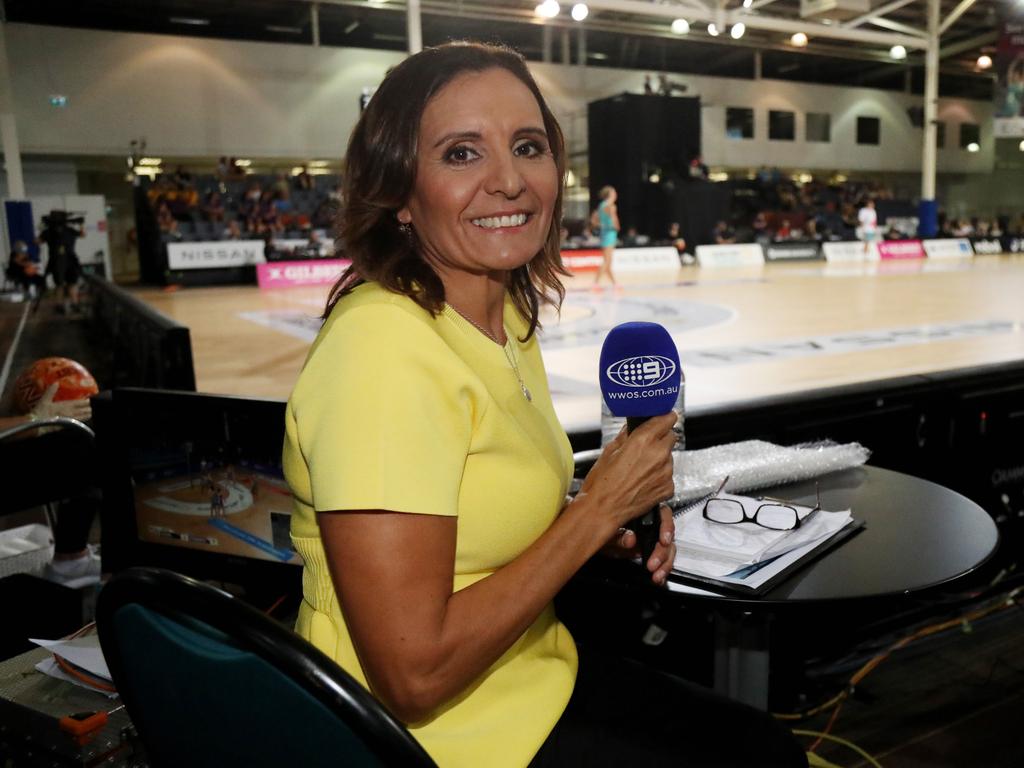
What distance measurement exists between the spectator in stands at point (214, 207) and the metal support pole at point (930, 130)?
1583 cm

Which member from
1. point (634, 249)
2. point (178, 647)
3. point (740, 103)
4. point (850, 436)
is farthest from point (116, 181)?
point (178, 647)

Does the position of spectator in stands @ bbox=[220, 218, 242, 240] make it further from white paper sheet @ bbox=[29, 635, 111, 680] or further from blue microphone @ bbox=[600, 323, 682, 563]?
blue microphone @ bbox=[600, 323, 682, 563]

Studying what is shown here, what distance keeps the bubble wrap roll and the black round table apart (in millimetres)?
27

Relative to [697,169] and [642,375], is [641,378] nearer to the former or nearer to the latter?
[642,375]

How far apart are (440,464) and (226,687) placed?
320 millimetres

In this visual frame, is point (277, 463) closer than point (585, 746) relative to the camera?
No

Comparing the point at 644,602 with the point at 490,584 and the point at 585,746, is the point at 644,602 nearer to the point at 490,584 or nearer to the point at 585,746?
the point at 585,746

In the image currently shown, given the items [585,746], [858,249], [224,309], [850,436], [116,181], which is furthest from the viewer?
[116,181]

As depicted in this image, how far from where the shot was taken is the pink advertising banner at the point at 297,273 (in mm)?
14617

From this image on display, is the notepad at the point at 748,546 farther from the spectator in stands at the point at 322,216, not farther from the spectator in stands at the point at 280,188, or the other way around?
the spectator in stands at the point at 280,188

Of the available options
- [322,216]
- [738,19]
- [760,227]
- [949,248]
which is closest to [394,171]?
[738,19]

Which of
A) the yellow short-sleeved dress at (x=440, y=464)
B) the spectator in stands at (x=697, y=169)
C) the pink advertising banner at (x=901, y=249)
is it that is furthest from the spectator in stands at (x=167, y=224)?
the pink advertising banner at (x=901, y=249)

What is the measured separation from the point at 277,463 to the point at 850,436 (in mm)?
2156

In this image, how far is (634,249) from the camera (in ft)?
55.5
